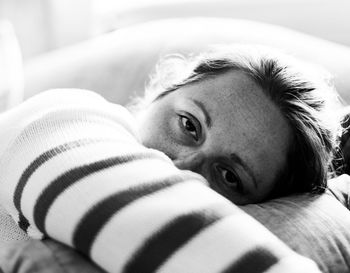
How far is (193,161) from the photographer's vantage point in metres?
0.78

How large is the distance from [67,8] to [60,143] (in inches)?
56.4

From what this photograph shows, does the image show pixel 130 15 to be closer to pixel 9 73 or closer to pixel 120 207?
pixel 9 73

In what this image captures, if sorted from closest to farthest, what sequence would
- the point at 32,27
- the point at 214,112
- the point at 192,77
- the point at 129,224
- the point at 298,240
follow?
the point at 129,224, the point at 298,240, the point at 214,112, the point at 192,77, the point at 32,27

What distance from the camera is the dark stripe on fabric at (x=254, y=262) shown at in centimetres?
47

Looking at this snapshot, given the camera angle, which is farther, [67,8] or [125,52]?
[67,8]

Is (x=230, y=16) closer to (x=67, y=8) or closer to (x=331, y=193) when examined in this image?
(x=67, y=8)

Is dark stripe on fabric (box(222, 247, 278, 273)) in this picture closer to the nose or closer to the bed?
the nose

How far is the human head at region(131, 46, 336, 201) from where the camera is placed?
851 millimetres

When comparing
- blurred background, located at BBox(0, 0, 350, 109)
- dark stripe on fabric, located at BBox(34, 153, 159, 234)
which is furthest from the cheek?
blurred background, located at BBox(0, 0, 350, 109)

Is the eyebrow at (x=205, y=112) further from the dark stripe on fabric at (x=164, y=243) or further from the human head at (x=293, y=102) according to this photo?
the dark stripe on fabric at (x=164, y=243)

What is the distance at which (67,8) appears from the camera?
1.88 metres

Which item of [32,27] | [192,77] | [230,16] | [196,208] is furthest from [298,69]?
[32,27]

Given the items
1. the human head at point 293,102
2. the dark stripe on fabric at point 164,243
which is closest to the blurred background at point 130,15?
the human head at point 293,102

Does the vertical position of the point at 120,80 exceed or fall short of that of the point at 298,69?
it falls short
